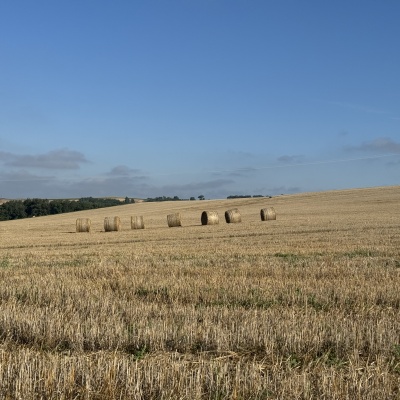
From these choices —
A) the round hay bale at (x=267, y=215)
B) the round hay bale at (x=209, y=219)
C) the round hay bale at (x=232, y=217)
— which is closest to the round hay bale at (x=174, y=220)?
the round hay bale at (x=209, y=219)

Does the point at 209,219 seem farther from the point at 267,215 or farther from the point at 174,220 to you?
the point at 267,215

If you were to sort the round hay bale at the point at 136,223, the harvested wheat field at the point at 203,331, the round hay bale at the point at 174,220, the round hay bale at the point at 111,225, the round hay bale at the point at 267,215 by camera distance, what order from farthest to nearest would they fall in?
1. the round hay bale at the point at 267,215
2. the round hay bale at the point at 136,223
3. the round hay bale at the point at 174,220
4. the round hay bale at the point at 111,225
5. the harvested wheat field at the point at 203,331

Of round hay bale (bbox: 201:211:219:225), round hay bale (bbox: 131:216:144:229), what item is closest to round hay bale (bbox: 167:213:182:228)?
round hay bale (bbox: 201:211:219:225)

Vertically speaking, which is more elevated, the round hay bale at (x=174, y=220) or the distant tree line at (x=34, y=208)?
the distant tree line at (x=34, y=208)

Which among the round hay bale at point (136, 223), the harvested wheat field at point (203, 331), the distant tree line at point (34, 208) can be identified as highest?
the distant tree line at point (34, 208)

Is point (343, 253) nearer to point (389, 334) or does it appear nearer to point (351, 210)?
point (389, 334)

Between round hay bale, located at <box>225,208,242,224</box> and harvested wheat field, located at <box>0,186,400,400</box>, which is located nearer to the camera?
harvested wheat field, located at <box>0,186,400,400</box>

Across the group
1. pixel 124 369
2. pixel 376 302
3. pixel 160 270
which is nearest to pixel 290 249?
pixel 160 270

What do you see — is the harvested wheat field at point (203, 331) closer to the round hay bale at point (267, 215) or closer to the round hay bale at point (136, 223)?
the round hay bale at point (136, 223)

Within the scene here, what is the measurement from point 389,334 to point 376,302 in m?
2.23

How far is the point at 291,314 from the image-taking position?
21.3 feet

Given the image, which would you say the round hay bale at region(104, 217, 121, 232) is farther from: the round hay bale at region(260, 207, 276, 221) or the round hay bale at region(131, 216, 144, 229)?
the round hay bale at region(260, 207, 276, 221)

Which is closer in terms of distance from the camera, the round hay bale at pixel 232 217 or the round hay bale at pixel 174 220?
the round hay bale at pixel 174 220

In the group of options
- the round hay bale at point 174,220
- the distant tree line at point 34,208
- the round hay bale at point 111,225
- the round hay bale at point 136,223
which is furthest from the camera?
the distant tree line at point 34,208
